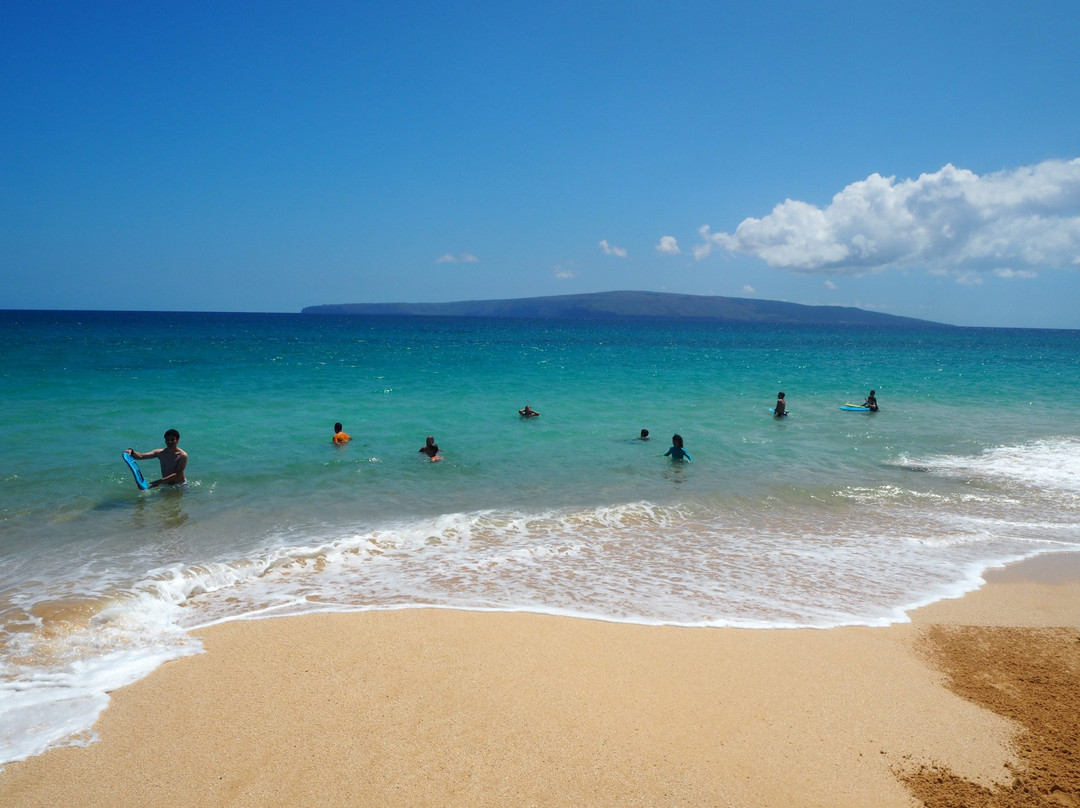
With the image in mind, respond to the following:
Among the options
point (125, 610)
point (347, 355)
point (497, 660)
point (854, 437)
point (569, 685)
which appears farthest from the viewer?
point (347, 355)

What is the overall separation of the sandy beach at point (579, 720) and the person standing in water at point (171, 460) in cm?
678

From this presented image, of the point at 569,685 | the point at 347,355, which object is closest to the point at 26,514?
the point at 569,685

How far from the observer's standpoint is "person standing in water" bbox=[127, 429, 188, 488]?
11.8 metres

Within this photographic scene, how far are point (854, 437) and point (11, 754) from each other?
783 inches

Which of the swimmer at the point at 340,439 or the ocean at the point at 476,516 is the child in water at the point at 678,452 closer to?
the ocean at the point at 476,516

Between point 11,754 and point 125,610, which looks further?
point 125,610

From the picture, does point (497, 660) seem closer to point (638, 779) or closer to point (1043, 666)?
point (638, 779)

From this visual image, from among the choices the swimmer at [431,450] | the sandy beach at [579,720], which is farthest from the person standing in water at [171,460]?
the sandy beach at [579,720]

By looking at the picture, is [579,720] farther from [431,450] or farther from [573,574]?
[431,450]

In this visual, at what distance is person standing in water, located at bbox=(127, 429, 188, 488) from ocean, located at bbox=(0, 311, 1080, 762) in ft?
1.81

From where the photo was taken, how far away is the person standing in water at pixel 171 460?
11.8m

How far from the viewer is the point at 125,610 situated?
6.74 m

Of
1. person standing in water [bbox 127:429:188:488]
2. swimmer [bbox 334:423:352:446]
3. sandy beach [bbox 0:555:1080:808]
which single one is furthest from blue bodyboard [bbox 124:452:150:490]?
sandy beach [bbox 0:555:1080:808]

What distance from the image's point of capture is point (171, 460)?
1194 centimetres
